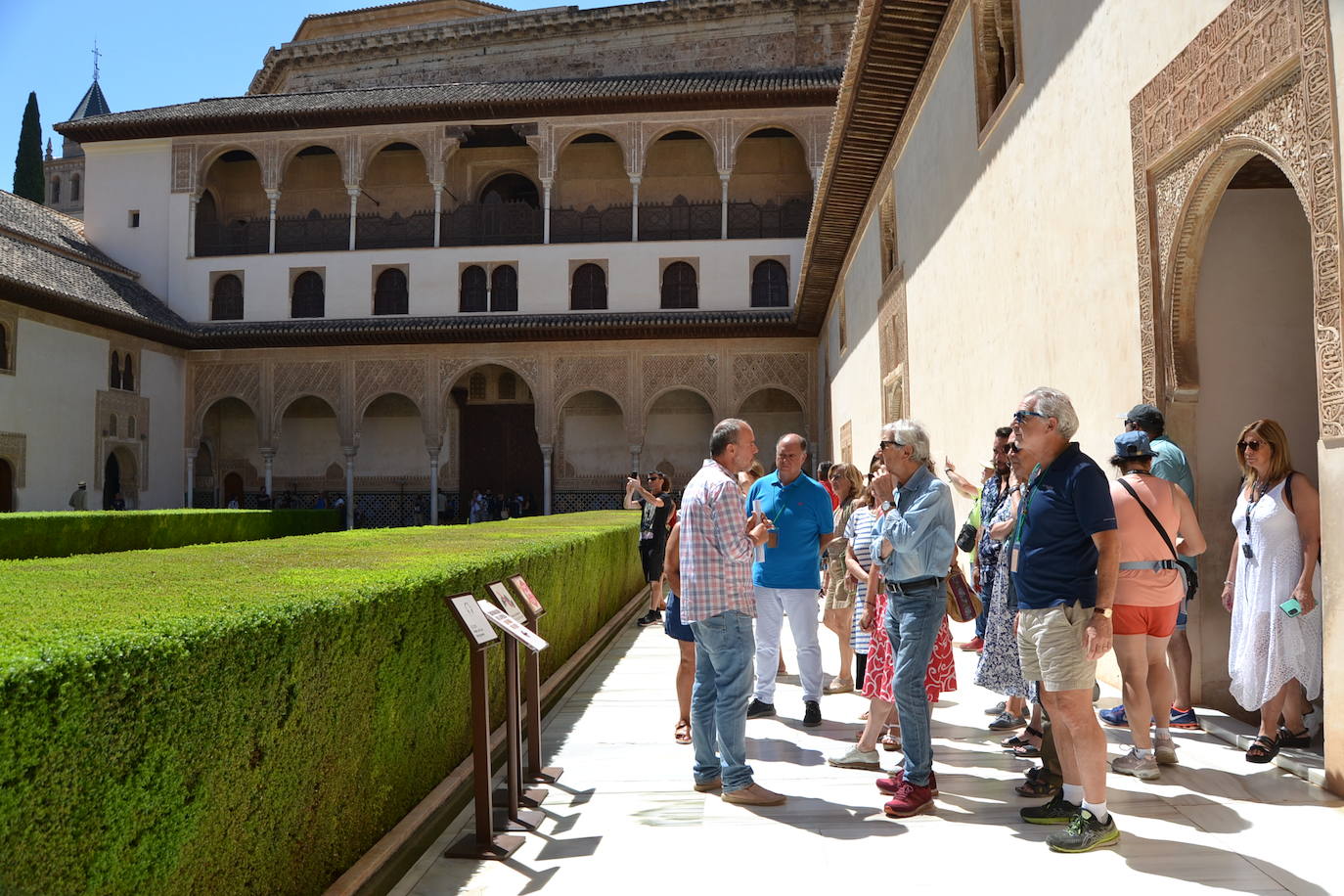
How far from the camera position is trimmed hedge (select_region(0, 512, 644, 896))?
1926mm

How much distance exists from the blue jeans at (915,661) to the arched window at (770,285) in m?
21.1

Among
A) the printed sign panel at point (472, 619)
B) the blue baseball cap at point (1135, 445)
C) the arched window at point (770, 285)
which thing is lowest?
the printed sign panel at point (472, 619)

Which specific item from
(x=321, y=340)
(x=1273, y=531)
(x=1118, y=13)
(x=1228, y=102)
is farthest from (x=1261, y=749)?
(x=321, y=340)

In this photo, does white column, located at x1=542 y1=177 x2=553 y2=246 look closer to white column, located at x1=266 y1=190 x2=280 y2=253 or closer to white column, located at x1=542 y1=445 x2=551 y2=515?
white column, located at x1=542 y1=445 x2=551 y2=515

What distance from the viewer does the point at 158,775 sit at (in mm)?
2219

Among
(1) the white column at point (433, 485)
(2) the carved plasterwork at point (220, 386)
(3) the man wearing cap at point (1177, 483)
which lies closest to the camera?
(3) the man wearing cap at point (1177, 483)

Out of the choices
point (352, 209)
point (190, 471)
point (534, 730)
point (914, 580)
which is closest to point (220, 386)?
point (190, 471)

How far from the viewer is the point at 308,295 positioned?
2638cm

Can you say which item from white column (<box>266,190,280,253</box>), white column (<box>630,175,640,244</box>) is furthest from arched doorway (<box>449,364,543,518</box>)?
white column (<box>266,190,280,253</box>)

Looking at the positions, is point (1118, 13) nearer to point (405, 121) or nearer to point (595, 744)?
point (595, 744)

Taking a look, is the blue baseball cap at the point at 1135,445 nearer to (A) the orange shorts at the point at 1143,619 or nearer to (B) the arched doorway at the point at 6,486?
(A) the orange shorts at the point at 1143,619

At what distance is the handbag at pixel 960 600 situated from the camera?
5.37 m

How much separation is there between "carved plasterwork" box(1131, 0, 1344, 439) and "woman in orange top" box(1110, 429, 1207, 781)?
0.70m

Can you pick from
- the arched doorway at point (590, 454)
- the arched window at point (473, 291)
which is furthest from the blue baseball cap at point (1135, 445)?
the arched window at point (473, 291)
